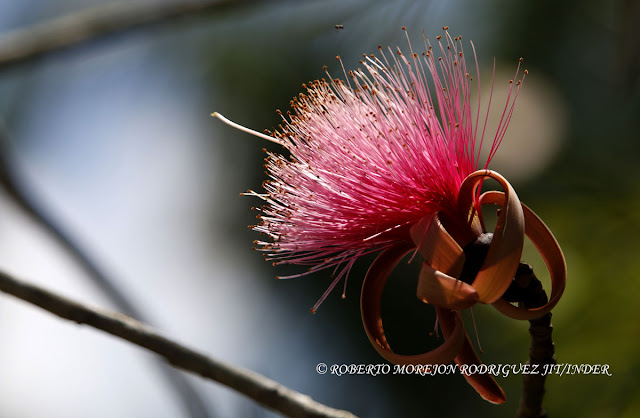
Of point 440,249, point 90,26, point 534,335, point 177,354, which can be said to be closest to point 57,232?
point 90,26

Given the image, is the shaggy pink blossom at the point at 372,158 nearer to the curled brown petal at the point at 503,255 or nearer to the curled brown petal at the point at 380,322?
the curled brown petal at the point at 380,322

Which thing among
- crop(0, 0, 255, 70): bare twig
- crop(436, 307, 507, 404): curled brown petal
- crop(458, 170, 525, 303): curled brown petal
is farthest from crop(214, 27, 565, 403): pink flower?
crop(0, 0, 255, 70): bare twig

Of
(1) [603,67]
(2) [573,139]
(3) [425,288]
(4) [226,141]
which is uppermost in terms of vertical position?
(3) [425,288]

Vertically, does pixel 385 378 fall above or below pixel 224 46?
below

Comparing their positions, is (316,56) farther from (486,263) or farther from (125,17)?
(486,263)

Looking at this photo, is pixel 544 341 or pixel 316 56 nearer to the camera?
pixel 544 341

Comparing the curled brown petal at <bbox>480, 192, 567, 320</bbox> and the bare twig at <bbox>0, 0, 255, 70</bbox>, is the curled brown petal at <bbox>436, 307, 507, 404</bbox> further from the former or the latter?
the bare twig at <bbox>0, 0, 255, 70</bbox>

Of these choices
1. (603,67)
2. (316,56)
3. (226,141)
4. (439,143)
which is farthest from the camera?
(226,141)

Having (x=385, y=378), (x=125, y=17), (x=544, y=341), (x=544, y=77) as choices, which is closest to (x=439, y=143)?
(x=544, y=341)
